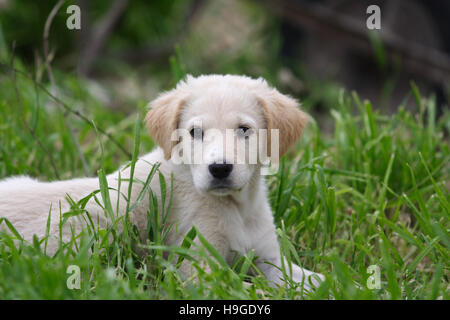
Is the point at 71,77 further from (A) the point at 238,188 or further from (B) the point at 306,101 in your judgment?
(A) the point at 238,188

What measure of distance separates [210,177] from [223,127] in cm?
30

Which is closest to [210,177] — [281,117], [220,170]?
[220,170]

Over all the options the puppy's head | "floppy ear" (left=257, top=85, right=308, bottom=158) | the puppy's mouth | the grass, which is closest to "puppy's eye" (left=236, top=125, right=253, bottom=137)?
the puppy's head

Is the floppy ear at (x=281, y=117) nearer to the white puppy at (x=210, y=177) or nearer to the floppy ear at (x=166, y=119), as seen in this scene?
the white puppy at (x=210, y=177)

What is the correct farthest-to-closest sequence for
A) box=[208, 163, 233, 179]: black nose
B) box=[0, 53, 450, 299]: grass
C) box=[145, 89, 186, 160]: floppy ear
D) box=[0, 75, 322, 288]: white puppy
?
box=[145, 89, 186, 160]: floppy ear < box=[0, 75, 322, 288]: white puppy < box=[208, 163, 233, 179]: black nose < box=[0, 53, 450, 299]: grass

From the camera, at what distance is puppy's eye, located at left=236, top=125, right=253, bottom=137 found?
324 centimetres

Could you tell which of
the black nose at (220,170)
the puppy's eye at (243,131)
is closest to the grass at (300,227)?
the black nose at (220,170)

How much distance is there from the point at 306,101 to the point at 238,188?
493 centimetres

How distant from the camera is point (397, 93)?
8.27 metres

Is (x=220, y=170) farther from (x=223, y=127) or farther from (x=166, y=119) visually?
(x=166, y=119)

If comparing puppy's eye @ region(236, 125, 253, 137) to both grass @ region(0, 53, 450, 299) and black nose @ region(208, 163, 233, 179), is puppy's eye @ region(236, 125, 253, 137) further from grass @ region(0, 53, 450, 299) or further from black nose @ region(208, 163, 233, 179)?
grass @ region(0, 53, 450, 299)

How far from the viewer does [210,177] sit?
309 centimetres

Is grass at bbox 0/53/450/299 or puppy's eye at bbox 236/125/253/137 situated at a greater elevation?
puppy's eye at bbox 236/125/253/137

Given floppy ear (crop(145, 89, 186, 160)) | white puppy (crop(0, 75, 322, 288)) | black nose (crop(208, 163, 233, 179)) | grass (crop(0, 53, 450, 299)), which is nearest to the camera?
grass (crop(0, 53, 450, 299))
